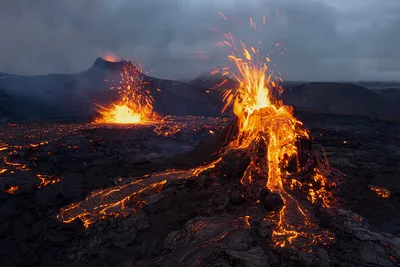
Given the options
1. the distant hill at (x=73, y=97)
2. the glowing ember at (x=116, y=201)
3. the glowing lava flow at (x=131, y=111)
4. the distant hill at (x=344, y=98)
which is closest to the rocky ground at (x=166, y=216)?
the glowing ember at (x=116, y=201)

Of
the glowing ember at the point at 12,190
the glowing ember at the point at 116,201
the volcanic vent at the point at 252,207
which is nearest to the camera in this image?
the volcanic vent at the point at 252,207

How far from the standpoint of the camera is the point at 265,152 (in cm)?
1316

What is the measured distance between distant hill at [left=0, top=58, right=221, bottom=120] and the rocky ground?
1421 inches

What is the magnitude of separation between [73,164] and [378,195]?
1629cm

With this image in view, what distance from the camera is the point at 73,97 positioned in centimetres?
6412

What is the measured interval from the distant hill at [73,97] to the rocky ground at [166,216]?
36.1m

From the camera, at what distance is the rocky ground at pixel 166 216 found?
303 inches

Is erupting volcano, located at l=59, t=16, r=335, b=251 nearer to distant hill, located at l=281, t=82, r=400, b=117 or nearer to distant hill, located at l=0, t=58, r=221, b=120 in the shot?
distant hill, located at l=0, t=58, r=221, b=120

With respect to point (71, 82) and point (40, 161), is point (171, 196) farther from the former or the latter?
point (71, 82)

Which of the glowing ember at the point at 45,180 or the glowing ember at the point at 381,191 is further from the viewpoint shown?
the glowing ember at the point at 45,180

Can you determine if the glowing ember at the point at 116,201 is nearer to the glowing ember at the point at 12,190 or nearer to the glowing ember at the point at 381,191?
the glowing ember at the point at 12,190

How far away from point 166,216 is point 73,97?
203 ft

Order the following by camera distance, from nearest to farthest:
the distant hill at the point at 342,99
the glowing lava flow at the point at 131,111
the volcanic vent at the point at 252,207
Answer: the volcanic vent at the point at 252,207 → the glowing lava flow at the point at 131,111 → the distant hill at the point at 342,99

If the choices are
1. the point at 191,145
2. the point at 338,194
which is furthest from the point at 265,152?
Answer: the point at 191,145
